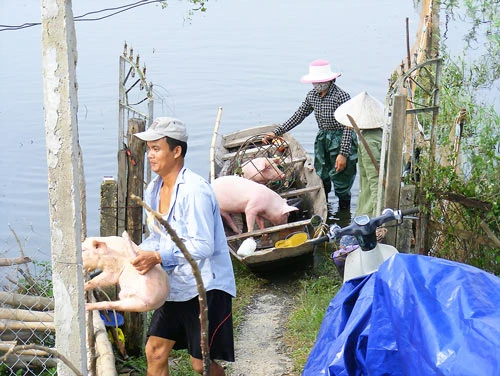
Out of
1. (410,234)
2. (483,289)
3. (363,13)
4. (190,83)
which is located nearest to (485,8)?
(410,234)

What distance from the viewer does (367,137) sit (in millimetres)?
8242

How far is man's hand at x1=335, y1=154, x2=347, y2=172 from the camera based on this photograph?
9.54 meters

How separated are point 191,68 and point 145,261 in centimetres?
1560

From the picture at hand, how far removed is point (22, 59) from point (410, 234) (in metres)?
14.9

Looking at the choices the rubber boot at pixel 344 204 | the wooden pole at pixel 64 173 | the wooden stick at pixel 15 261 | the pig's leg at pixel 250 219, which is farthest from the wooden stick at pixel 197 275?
the rubber boot at pixel 344 204

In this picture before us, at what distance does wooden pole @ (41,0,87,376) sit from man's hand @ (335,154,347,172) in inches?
266

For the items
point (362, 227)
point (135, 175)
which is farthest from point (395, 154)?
point (135, 175)

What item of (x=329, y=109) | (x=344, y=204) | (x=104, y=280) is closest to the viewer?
(x=104, y=280)

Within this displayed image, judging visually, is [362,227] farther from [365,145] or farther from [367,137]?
[367,137]

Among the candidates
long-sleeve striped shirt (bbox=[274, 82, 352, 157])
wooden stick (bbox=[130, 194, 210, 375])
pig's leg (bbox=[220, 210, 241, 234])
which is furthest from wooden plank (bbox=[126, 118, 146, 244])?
long-sleeve striped shirt (bbox=[274, 82, 352, 157])

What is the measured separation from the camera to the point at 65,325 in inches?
120

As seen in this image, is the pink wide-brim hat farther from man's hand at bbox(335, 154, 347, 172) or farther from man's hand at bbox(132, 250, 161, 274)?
man's hand at bbox(132, 250, 161, 274)

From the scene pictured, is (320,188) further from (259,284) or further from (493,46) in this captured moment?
(493,46)

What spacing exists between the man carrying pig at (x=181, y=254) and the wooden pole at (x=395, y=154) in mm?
2434
